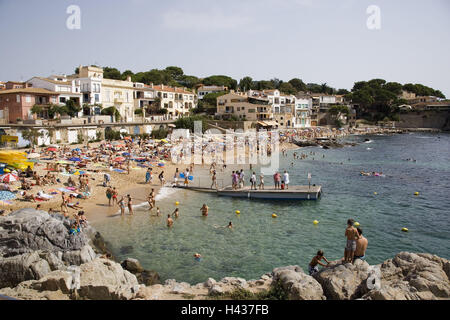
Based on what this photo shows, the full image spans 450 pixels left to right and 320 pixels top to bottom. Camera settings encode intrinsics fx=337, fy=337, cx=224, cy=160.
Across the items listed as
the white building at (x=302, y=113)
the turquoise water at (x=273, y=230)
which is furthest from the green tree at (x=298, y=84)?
the turquoise water at (x=273, y=230)

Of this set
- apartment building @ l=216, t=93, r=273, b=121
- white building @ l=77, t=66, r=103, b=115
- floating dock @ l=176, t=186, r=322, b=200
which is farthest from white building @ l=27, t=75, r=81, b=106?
floating dock @ l=176, t=186, r=322, b=200

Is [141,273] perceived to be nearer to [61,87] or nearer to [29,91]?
[29,91]

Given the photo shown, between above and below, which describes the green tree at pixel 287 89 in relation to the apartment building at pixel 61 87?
above

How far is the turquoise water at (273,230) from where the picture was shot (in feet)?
48.2

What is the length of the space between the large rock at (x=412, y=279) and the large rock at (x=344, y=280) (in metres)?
0.47

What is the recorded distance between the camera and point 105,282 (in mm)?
10094

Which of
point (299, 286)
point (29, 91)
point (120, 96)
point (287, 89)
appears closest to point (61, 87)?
point (29, 91)

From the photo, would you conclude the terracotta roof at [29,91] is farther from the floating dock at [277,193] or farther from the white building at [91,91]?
the floating dock at [277,193]

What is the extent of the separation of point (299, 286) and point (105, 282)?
18.7ft

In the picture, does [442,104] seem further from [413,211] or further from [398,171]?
[413,211]

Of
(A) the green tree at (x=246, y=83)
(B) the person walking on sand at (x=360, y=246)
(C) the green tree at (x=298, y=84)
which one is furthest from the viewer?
(C) the green tree at (x=298, y=84)

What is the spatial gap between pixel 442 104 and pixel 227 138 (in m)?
83.8

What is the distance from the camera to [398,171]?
125ft
